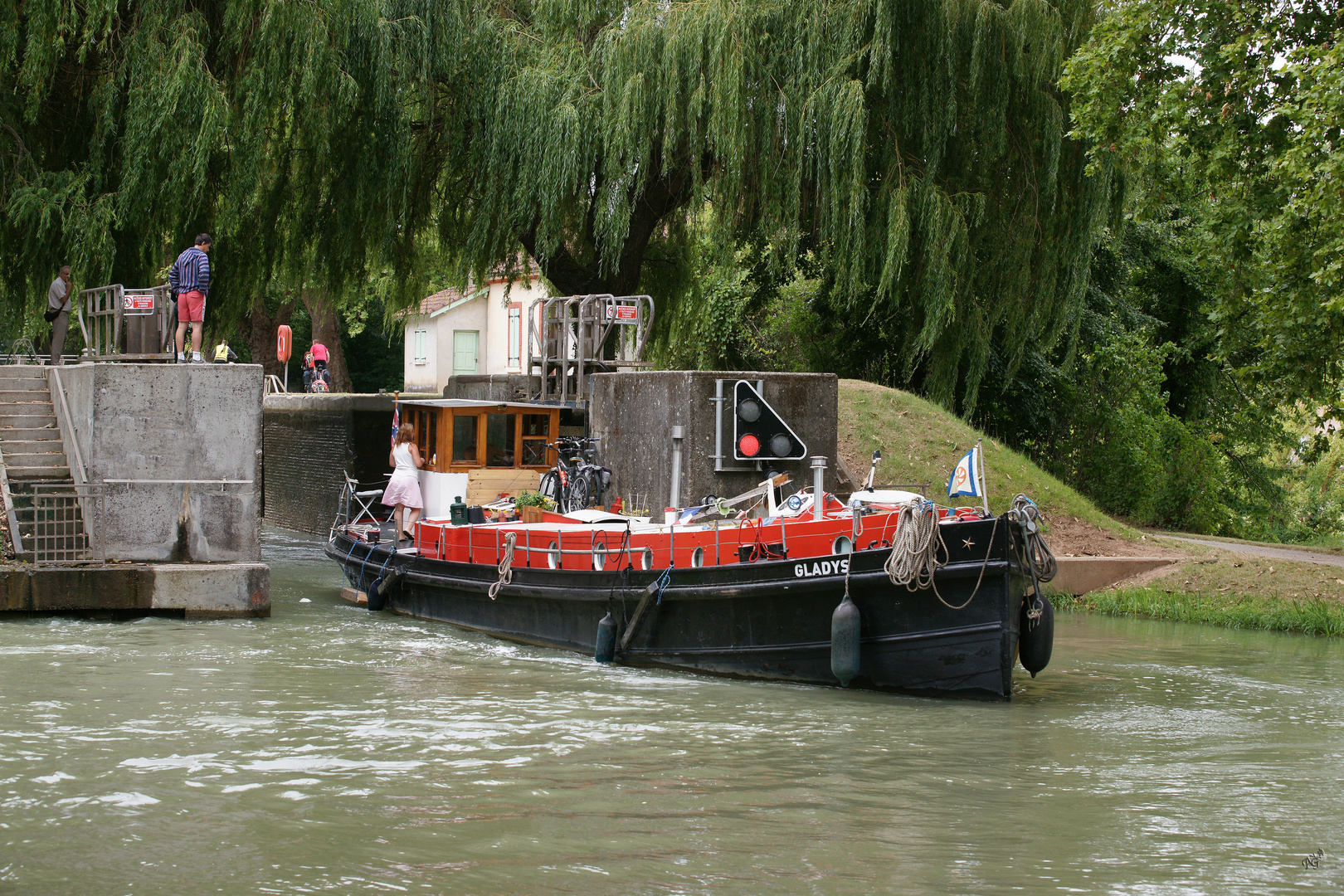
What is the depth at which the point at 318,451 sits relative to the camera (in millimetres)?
26875

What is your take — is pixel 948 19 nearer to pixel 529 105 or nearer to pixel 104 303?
pixel 529 105

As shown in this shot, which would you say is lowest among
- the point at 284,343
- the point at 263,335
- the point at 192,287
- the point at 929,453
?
the point at 929,453

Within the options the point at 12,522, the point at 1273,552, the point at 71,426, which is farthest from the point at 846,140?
the point at 12,522

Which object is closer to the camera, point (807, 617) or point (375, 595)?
point (807, 617)

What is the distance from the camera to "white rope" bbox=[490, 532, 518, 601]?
14312 millimetres

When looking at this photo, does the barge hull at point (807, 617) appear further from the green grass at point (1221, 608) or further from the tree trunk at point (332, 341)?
the tree trunk at point (332, 341)

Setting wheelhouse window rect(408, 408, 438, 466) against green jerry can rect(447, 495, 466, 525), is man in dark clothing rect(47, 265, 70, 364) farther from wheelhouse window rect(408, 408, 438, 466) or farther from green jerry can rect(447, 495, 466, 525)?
green jerry can rect(447, 495, 466, 525)

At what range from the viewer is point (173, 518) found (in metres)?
15.0

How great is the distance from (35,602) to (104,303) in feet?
18.8

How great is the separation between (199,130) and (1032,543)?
12.8m

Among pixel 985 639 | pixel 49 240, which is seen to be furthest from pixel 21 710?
pixel 49 240

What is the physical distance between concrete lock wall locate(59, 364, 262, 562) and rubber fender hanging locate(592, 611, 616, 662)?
472 centimetres

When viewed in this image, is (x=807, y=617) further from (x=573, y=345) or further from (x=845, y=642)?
(x=573, y=345)

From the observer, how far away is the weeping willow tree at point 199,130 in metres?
18.1
